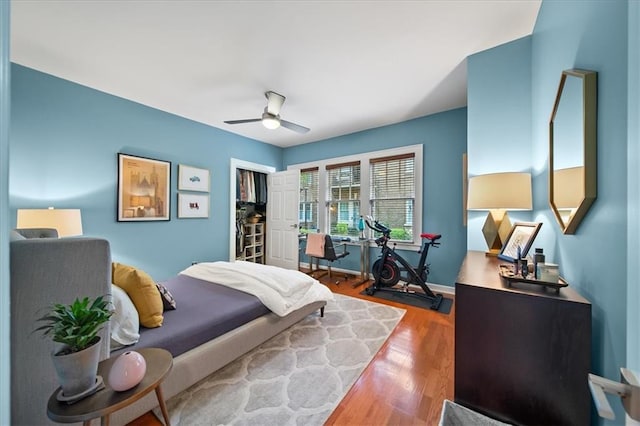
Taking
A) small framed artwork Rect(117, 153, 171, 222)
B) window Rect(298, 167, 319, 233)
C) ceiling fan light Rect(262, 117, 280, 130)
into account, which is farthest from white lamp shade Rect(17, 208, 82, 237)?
window Rect(298, 167, 319, 233)

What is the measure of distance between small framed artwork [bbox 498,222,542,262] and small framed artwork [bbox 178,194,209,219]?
3989 millimetres

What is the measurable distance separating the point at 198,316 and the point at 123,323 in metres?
0.44

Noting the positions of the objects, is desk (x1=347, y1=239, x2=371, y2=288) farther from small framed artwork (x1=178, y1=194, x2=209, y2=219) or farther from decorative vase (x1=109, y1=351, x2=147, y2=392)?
decorative vase (x1=109, y1=351, x2=147, y2=392)

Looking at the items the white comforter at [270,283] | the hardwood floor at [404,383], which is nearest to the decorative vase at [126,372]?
the hardwood floor at [404,383]

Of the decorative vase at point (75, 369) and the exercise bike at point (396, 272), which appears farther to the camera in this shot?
the exercise bike at point (396, 272)

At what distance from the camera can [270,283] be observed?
2193 mm

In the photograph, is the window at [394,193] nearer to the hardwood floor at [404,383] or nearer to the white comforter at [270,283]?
the hardwood floor at [404,383]

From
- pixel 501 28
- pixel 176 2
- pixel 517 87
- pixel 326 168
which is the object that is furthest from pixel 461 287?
pixel 326 168

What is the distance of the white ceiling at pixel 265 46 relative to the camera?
1788 millimetres

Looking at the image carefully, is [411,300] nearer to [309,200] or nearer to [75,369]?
[309,200]

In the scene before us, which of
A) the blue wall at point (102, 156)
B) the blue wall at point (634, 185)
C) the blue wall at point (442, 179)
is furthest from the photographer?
the blue wall at point (442, 179)

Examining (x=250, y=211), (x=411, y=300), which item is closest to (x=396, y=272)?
(x=411, y=300)

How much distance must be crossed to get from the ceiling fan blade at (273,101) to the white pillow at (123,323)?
247cm

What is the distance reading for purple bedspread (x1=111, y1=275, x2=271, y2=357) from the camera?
1425 millimetres
